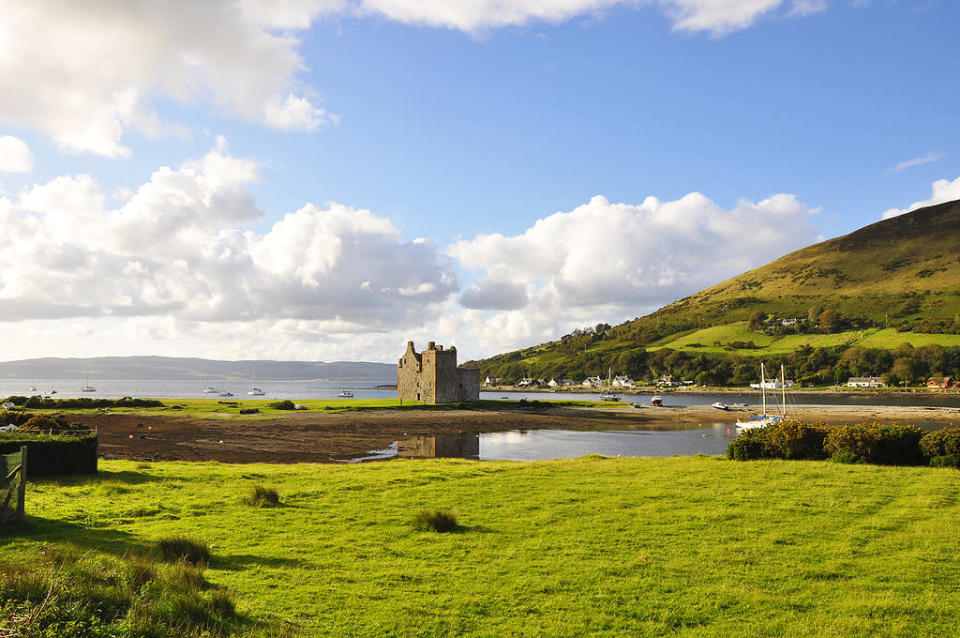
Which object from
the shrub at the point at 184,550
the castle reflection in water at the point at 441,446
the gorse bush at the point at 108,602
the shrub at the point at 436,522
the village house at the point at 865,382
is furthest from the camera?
the village house at the point at 865,382

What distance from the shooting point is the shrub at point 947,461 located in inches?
963

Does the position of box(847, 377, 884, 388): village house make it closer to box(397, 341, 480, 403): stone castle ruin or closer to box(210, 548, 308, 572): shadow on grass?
box(397, 341, 480, 403): stone castle ruin

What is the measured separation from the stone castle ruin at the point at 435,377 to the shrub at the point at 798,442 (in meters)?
69.2

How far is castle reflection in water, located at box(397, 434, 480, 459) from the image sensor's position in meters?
48.3

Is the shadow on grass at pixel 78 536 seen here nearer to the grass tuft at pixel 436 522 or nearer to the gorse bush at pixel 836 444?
the grass tuft at pixel 436 522

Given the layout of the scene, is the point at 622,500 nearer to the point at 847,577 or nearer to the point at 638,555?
the point at 638,555

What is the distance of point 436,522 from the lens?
48.7ft

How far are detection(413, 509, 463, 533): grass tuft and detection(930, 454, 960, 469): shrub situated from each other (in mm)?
22409

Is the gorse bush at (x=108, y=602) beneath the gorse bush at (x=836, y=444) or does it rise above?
above

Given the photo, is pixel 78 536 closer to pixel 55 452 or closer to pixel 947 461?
pixel 55 452

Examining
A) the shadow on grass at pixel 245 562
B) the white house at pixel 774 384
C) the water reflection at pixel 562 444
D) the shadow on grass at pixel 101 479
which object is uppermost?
the shadow on grass at pixel 245 562

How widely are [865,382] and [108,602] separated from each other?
208319 millimetres

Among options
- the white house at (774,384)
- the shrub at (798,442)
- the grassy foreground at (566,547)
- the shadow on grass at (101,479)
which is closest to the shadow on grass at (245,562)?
the grassy foreground at (566,547)

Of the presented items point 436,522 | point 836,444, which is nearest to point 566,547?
point 436,522
